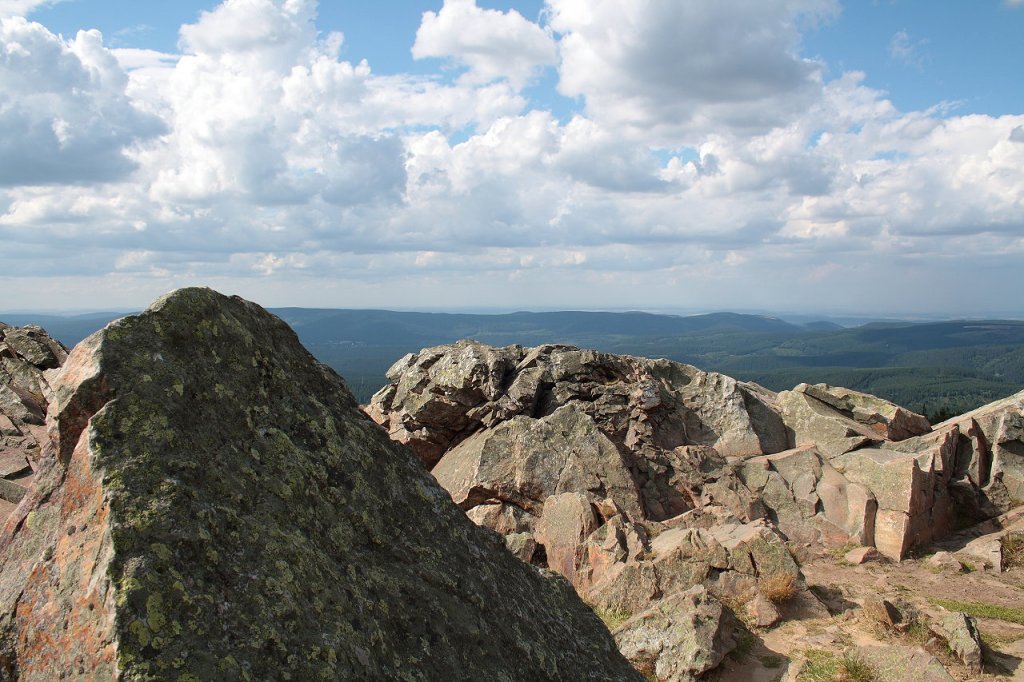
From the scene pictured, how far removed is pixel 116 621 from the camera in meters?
4.60

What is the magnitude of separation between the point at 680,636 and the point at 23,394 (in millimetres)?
24768

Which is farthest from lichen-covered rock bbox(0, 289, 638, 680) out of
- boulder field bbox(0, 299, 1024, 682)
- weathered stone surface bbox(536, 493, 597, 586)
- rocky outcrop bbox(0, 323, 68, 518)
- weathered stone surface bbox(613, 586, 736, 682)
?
rocky outcrop bbox(0, 323, 68, 518)

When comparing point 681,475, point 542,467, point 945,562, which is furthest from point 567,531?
point 945,562

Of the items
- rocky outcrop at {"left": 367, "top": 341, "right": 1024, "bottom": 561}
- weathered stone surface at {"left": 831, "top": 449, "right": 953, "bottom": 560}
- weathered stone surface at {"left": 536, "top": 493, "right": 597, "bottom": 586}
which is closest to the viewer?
weathered stone surface at {"left": 536, "top": 493, "right": 597, "bottom": 586}

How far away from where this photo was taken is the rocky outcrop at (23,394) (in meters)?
20.8

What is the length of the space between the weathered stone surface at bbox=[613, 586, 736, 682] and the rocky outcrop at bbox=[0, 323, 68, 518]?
57.6ft

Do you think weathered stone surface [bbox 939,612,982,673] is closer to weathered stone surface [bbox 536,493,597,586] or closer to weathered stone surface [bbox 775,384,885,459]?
weathered stone surface [bbox 536,493,597,586]

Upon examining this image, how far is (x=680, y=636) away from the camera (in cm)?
1277

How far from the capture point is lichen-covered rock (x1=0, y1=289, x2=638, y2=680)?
490cm

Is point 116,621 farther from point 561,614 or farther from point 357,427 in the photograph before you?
point 561,614

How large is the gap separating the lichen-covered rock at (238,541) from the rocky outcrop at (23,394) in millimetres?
16348

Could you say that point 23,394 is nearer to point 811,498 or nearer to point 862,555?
point 811,498

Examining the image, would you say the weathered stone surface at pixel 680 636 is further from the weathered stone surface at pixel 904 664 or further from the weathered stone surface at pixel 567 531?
the weathered stone surface at pixel 567 531

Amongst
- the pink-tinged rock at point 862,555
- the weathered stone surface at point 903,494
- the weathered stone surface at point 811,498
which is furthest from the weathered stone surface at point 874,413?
the pink-tinged rock at point 862,555
